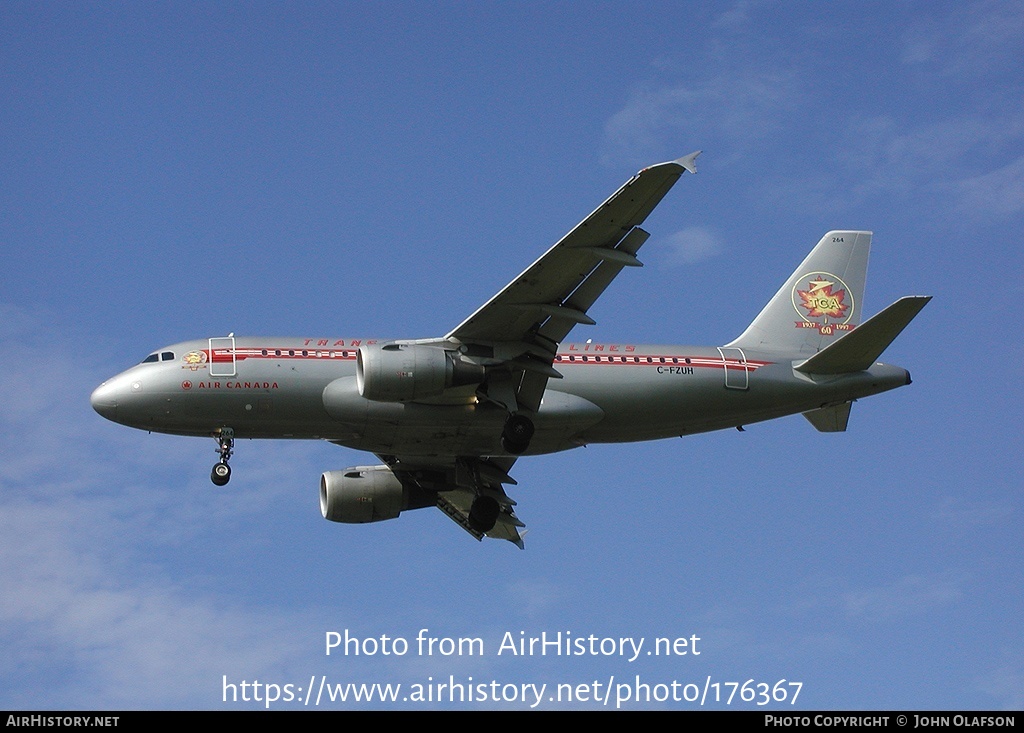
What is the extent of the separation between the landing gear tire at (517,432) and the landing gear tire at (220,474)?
26.9ft

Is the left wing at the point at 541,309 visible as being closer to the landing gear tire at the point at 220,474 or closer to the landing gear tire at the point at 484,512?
the landing gear tire at the point at 484,512

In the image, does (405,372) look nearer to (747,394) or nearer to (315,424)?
(315,424)

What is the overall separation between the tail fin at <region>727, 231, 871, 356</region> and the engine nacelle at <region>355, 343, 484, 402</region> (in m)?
11.1

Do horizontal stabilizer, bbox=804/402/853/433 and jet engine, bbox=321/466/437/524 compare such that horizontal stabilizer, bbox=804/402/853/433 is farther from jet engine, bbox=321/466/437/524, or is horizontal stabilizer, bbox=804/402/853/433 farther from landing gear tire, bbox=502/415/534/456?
jet engine, bbox=321/466/437/524

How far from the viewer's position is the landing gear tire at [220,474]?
43.2 metres

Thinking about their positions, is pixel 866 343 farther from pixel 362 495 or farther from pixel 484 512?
pixel 362 495

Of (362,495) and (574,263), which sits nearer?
(574,263)

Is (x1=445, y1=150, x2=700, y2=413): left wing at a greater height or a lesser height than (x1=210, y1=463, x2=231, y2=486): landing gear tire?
greater

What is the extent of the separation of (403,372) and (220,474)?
21.3 ft

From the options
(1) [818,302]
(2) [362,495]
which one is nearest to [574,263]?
(1) [818,302]

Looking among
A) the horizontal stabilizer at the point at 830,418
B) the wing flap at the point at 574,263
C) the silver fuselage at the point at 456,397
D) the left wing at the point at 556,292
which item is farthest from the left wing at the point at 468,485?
the horizontal stabilizer at the point at 830,418

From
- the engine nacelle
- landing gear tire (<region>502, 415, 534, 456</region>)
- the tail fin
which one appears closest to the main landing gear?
the engine nacelle

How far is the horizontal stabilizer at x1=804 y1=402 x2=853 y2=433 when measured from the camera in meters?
47.3

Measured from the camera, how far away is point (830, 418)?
1876 inches
